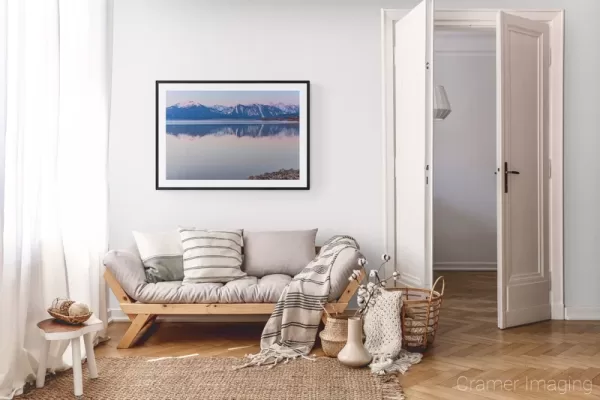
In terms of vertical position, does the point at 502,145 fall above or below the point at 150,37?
below

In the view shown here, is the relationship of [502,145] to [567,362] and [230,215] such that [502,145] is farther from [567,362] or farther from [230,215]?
A: [230,215]

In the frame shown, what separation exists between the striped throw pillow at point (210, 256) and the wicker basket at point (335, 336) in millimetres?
848

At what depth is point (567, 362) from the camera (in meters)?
3.46

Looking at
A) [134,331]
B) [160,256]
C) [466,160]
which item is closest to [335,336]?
[134,331]

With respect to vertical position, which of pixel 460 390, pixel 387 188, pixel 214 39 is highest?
pixel 214 39

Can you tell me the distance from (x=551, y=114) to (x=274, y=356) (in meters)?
2.91

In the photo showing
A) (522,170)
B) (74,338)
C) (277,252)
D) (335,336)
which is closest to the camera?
(74,338)

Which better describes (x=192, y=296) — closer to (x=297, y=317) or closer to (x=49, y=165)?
(x=297, y=317)

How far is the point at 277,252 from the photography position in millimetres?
4320

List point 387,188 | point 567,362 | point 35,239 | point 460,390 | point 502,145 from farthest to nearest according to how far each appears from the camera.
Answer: point 387,188 < point 502,145 < point 567,362 < point 35,239 < point 460,390

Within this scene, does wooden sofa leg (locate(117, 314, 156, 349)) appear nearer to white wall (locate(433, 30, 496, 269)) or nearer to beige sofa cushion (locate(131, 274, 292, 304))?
beige sofa cushion (locate(131, 274, 292, 304))

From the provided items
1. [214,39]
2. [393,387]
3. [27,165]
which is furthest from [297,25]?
[393,387]

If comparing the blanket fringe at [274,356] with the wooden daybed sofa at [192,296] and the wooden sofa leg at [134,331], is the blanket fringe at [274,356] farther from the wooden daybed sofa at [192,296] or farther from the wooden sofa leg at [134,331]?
the wooden sofa leg at [134,331]

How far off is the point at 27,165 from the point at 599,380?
3.17 m
